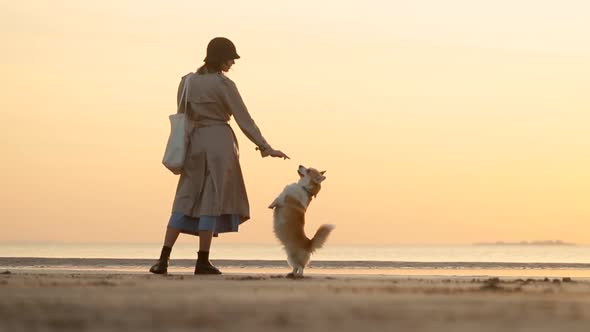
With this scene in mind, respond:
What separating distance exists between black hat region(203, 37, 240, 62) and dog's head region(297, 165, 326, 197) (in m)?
1.46

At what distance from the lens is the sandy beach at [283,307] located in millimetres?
5426

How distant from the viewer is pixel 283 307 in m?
6.46

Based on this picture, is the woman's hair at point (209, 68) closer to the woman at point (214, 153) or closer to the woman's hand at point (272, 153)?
the woman at point (214, 153)

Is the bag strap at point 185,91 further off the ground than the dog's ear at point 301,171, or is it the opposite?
the bag strap at point 185,91

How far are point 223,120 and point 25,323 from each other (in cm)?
689

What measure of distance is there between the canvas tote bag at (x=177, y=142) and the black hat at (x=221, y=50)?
1.35ft

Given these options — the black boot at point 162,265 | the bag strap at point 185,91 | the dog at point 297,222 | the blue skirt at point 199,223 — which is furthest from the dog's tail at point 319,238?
the bag strap at point 185,91

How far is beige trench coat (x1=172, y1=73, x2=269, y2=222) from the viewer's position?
1214cm

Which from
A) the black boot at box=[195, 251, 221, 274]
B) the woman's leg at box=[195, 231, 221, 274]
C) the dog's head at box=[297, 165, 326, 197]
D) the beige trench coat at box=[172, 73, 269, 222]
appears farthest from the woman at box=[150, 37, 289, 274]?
the dog's head at box=[297, 165, 326, 197]

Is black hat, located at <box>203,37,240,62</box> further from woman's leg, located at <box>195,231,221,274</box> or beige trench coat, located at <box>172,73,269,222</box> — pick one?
woman's leg, located at <box>195,231,221,274</box>

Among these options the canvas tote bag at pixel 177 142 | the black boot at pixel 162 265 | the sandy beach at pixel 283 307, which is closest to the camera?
the sandy beach at pixel 283 307

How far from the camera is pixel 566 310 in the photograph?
21.3 feet

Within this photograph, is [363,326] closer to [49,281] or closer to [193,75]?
[49,281]

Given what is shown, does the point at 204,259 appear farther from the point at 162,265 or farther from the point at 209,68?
the point at 209,68
